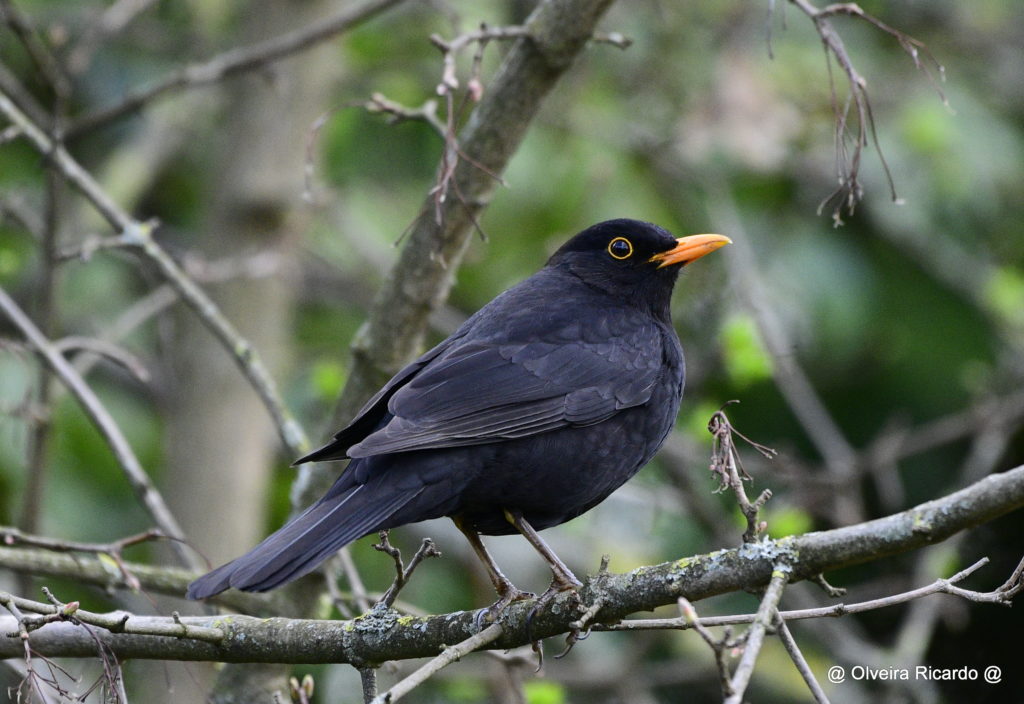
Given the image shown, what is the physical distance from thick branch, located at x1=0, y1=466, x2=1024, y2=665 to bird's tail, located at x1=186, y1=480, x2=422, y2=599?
16cm

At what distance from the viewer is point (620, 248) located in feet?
14.6

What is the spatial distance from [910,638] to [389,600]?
11.2ft

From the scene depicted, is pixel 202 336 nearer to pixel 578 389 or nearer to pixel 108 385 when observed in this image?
pixel 108 385

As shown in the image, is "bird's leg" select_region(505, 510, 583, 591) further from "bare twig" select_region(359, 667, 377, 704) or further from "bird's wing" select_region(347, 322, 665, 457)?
"bare twig" select_region(359, 667, 377, 704)

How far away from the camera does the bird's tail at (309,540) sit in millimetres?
2947

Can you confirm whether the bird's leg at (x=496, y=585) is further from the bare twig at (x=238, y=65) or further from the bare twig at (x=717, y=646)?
the bare twig at (x=238, y=65)

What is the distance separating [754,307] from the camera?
5621mm

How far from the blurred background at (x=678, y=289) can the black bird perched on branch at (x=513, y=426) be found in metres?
1.33

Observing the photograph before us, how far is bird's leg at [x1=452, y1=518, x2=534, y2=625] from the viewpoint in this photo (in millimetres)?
3087

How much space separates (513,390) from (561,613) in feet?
3.13

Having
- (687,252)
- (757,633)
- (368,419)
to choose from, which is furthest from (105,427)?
(757,633)

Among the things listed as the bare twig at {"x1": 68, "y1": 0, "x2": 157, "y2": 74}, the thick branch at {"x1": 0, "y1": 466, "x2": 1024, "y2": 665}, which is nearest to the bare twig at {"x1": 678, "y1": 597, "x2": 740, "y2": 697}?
the thick branch at {"x1": 0, "y1": 466, "x2": 1024, "y2": 665}

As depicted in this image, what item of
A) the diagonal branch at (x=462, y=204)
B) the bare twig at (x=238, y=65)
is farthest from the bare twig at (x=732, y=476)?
the bare twig at (x=238, y=65)

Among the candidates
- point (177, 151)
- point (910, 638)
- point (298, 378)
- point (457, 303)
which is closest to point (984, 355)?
point (910, 638)
